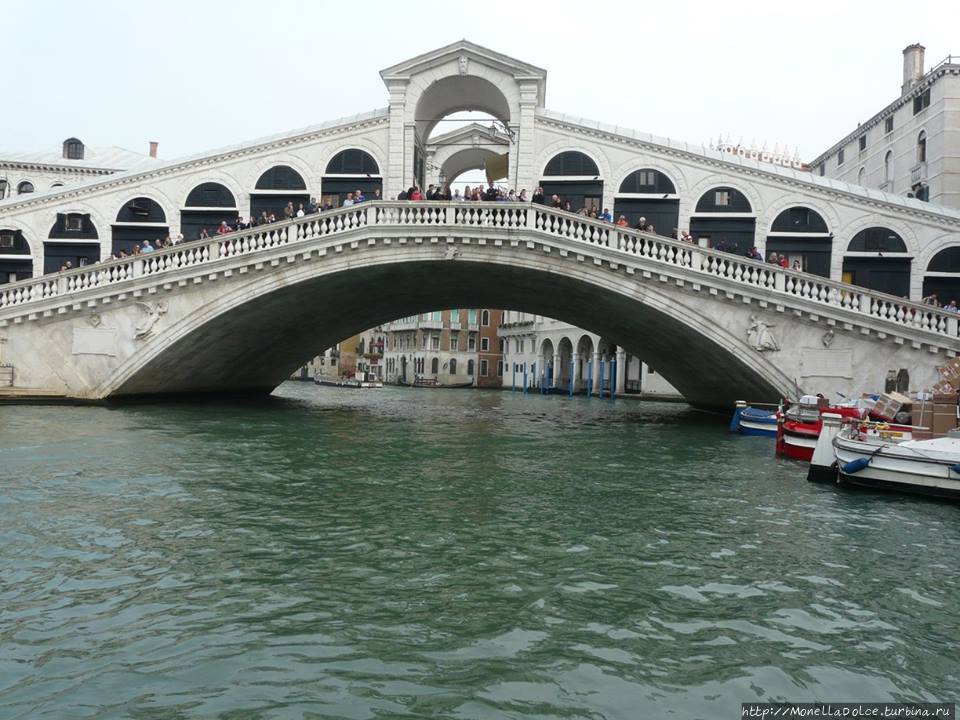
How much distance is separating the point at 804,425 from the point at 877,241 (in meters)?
10.8

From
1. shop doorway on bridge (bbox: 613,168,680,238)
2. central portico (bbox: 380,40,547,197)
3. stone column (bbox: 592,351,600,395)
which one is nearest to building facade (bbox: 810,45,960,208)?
shop doorway on bridge (bbox: 613,168,680,238)

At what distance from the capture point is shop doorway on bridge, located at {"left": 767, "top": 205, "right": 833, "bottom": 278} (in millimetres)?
23672

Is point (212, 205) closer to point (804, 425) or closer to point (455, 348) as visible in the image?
point (804, 425)

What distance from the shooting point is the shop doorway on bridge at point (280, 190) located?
25.7 m

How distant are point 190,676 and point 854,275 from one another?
23.7 m

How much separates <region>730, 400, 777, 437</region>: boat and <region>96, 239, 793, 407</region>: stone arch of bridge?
→ 30.0 inches

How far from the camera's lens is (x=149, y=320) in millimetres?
21109

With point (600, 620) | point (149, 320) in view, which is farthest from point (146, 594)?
point (149, 320)

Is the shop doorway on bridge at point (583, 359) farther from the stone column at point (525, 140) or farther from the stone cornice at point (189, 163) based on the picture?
the stone cornice at point (189, 163)

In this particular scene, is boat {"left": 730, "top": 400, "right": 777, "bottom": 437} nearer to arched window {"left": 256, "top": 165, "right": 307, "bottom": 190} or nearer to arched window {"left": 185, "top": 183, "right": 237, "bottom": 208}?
arched window {"left": 256, "top": 165, "right": 307, "bottom": 190}

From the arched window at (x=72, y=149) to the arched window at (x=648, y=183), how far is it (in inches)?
1220

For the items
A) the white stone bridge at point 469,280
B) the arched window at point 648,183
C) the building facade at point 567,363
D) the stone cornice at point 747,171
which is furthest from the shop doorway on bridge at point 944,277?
the building facade at point 567,363

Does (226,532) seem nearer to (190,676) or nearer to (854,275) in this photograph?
(190,676)

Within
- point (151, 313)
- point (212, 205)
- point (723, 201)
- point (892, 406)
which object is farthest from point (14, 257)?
point (892, 406)
